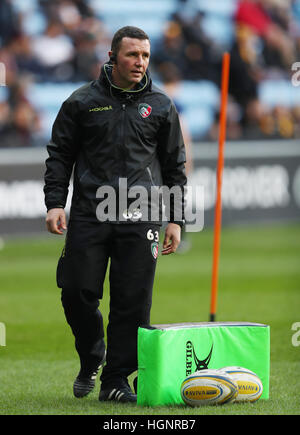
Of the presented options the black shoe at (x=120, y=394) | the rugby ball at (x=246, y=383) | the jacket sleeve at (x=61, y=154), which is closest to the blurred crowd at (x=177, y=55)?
the jacket sleeve at (x=61, y=154)

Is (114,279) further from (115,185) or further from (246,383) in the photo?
(246,383)

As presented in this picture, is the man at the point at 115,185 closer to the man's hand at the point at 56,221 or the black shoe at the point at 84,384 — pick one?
the man's hand at the point at 56,221

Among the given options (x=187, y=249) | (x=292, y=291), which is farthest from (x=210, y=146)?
(x=292, y=291)

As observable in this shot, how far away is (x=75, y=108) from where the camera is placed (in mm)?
5504

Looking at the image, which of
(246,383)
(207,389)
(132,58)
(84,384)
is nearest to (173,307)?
(84,384)

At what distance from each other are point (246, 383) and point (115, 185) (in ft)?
4.45

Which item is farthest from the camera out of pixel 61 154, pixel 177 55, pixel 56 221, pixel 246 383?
A: pixel 177 55

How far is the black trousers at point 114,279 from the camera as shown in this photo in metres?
5.49

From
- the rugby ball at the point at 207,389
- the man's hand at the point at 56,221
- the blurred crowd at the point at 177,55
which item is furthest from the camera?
the blurred crowd at the point at 177,55

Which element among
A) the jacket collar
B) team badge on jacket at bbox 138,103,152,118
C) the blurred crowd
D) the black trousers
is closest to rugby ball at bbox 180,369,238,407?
the black trousers

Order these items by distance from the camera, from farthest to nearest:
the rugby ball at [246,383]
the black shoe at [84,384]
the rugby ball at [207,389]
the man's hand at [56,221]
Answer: the black shoe at [84,384], the man's hand at [56,221], the rugby ball at [246,383], the rugby ball at [207,389]

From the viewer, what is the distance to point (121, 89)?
5.52m

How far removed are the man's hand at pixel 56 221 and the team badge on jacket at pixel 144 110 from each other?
735 millimetres

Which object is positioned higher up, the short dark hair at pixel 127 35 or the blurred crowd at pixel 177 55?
the blurred crowd at pixel 177 55
